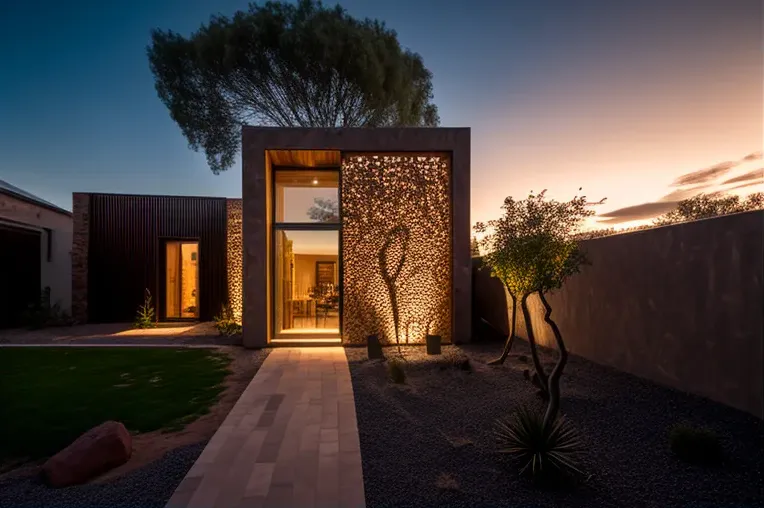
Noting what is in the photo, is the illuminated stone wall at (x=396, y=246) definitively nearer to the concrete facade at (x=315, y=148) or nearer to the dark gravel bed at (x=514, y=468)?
the concrete facade at (x=315, y=148)

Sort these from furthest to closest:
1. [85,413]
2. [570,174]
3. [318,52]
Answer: [318,52] < [570,174] < [85,413]

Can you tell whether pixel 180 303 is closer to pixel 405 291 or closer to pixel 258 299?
pixel 258 299

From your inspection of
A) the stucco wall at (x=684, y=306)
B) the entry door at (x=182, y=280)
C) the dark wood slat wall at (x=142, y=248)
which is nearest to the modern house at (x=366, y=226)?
the stucco wall at (x=684, y=306)

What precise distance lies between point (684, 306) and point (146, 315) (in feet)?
37.5

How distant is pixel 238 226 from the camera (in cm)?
997

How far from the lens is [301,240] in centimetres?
768

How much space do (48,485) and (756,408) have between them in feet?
16.4

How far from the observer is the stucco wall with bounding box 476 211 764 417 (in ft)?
10.3

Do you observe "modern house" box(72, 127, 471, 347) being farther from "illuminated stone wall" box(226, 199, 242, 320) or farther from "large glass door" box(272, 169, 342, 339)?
"illuminated stone wall" box(226, 199, 242, 320)

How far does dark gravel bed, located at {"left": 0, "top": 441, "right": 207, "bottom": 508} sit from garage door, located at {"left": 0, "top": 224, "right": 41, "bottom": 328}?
34.7ft

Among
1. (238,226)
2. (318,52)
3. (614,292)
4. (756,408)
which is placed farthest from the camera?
(318,52)

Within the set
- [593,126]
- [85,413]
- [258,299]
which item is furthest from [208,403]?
[593,126]

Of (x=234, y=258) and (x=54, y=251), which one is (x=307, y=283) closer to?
(x=234, y=258)

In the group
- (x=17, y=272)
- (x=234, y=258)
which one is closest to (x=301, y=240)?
(x=234, y=258)
